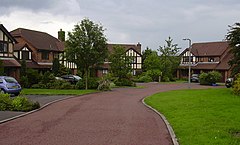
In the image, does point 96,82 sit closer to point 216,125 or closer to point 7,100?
point 7,100

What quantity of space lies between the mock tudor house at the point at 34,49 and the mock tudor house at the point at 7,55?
1146cm

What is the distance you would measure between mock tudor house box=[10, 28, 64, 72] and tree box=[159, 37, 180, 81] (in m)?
19.9

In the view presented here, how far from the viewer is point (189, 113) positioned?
49.2ft

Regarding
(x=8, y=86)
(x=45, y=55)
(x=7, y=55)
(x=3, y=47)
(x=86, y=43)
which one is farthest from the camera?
(x=45, y=55)

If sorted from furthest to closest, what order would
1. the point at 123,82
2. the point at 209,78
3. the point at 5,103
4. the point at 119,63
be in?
the point at 209,78 → the point at 123,82 → the point at 119,63 → the point at 5,103

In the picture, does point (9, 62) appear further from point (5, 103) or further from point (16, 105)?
point (16, 105)

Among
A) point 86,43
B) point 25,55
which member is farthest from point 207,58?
point 86,43

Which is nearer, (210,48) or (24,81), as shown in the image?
(24,81)

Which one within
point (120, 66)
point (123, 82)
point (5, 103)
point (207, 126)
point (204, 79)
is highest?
point (120, 66)

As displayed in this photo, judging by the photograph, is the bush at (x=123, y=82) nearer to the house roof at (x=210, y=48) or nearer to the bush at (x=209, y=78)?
the bush at (x=209, y=78)

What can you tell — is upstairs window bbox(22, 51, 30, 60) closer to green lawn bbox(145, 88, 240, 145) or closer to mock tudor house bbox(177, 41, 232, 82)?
mock tudor house bbox(177, 41, 232, 82)

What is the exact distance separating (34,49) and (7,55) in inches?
587

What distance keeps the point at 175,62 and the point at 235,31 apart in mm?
40381

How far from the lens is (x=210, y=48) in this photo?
69.7 m
